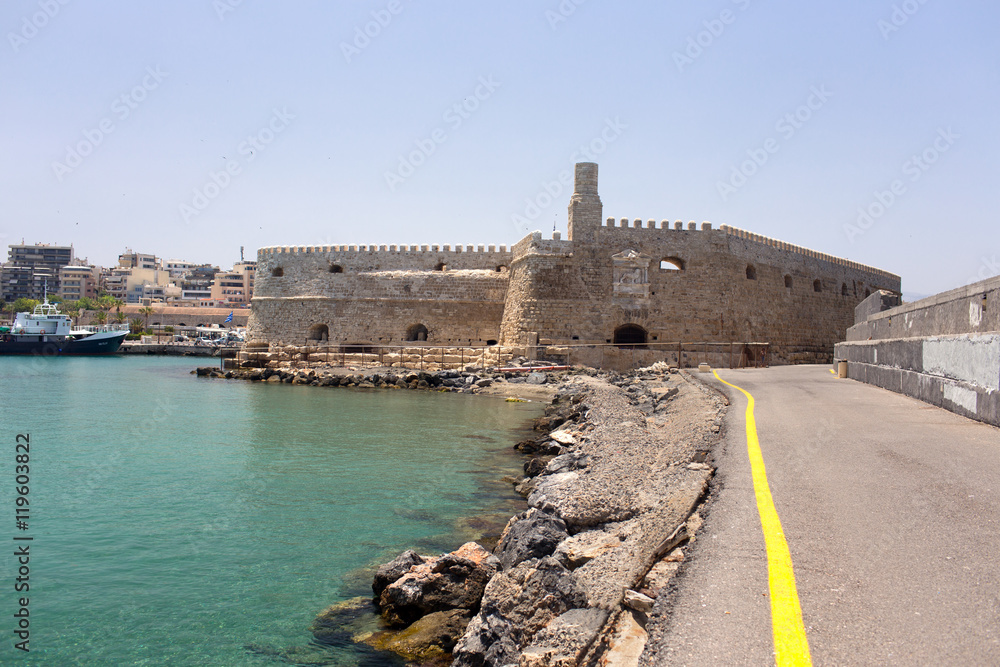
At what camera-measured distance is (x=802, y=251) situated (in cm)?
3198

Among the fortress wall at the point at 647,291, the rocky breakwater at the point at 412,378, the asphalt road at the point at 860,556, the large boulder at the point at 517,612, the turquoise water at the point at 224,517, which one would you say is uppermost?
the fortress wall at the point at 647,291

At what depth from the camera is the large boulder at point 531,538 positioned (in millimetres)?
5605

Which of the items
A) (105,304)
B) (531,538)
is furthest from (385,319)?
(105,304)

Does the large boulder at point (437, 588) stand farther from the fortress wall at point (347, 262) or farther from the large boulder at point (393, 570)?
the fortress wall at point (347, 262)

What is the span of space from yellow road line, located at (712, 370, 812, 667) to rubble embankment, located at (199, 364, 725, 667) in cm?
44

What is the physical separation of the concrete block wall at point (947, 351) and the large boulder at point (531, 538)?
436 centimetres

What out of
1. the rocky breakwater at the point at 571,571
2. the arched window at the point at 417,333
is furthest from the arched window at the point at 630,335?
the rocky breakwater at the point at 571,571

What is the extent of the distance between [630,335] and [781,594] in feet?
84.6

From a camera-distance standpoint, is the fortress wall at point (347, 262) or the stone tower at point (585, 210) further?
the fortress wall at point (347, 262)

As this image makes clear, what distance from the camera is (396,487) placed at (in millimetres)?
10266

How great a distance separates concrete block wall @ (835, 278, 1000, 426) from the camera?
260 inches

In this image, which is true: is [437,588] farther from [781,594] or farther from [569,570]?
[781,594]

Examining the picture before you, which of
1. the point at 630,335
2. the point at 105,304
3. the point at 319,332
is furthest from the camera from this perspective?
the point at 105,304

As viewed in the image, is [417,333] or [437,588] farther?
[417,333]
